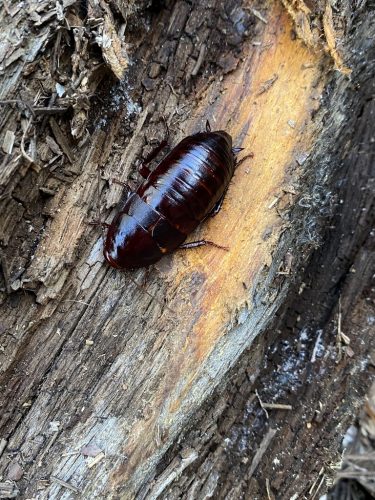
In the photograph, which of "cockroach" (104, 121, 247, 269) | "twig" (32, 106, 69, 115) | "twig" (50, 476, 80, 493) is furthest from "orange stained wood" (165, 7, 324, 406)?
"twig" (32, 106, 69, 115)

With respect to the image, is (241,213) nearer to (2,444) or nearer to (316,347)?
(316,347)

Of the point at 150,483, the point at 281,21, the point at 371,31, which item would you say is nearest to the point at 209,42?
the point at 281,21

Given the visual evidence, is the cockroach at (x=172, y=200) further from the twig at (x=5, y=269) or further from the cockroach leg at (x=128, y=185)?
the twig at (x=5, y=269)

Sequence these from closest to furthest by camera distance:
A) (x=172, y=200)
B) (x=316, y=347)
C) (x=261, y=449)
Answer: (x=172, y=200) → (x=261, y=449) → (x=316, y=347)

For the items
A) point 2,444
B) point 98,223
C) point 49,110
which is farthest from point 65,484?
point 49,110

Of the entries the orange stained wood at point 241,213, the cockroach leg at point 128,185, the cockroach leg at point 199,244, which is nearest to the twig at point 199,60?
the orange stained wood at point 241,213

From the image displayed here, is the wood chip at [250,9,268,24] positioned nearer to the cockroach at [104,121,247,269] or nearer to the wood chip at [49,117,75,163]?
the cockroach at [104,121,247,269]
